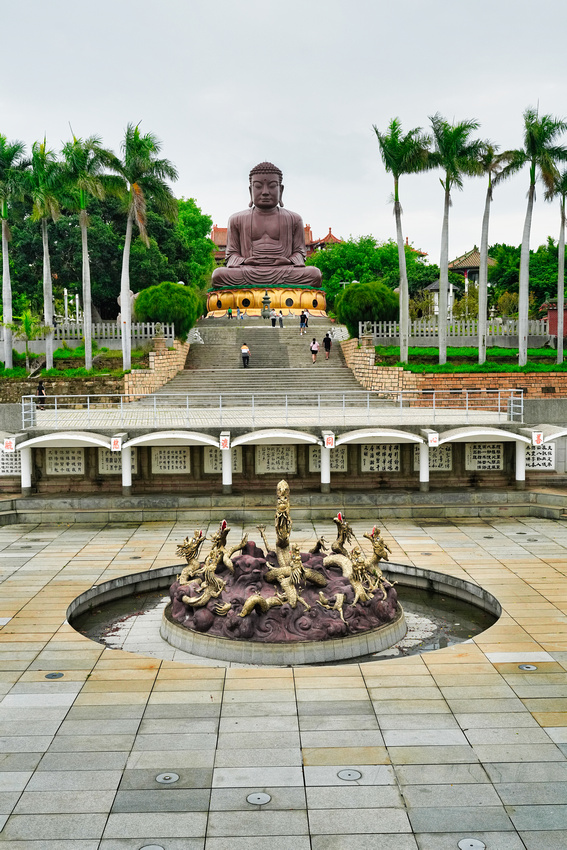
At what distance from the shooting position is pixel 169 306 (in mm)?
33219

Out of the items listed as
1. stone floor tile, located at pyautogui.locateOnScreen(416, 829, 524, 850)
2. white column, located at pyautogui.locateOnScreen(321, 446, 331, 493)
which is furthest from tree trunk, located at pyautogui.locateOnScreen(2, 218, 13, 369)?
stone floor tile, located at pyautogui.locateOnScreen(416, 829, 524, 850)

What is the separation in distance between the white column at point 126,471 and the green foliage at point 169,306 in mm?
13319

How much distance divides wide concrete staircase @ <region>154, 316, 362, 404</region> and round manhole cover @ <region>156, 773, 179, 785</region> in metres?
19.3

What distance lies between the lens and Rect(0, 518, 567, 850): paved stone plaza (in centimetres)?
679

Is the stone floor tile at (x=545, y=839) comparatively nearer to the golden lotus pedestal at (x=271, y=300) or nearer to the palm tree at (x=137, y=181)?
the palm tree at (x=137, y=181)

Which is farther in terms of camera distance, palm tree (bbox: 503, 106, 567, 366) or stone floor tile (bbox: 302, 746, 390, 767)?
palm tree (bbox: 503, 106, 567, 366)

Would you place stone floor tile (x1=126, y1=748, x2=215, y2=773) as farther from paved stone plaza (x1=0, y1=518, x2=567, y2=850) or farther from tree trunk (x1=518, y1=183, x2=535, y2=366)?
tree trunk (x1=518, y1=183, x2=535, y2=366)

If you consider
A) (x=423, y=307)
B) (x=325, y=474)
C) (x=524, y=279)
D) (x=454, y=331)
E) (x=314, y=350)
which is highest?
(x=423, y=307)

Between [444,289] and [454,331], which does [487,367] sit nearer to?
[444,289]

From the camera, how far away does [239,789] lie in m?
7.39

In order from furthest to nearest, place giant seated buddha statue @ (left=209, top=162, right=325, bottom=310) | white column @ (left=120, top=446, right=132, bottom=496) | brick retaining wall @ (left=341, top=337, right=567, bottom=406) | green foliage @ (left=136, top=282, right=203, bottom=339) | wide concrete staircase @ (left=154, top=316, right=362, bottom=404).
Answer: giant seated buddha statue @ (left=209, top=162, right=325, bottom=310) → green foliage @ (left=136, top=282, right=203, bottom=339) → wide concrete staircase @ (left=154, top=316, right=362, bottom=404) → brick retaining wall @ (left=341, top=337, right=567, bottom=406) → white column @ (left=120, top=446, right=132, bottom=496)

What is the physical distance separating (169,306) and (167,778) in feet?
89.3

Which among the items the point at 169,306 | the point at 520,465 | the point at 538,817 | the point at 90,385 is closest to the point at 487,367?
the point at 520,465

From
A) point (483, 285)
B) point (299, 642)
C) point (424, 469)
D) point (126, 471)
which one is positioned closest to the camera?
point (299, 642)
